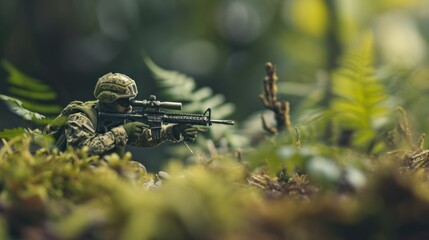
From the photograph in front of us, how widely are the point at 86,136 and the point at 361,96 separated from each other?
0.50 metres

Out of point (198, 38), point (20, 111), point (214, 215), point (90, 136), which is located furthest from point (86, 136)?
point (198, 38)

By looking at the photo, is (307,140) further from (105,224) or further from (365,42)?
(105,224)

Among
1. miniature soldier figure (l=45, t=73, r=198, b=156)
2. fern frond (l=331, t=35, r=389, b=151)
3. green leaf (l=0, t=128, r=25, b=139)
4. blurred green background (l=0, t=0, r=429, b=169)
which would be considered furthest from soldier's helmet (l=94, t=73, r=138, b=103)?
blurred green background (l=0, t=0, r=429, b=169)

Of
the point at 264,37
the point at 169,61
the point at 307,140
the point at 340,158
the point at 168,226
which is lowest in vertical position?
the point at 168,226

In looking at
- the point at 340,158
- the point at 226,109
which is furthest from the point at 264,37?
the point at 340,158

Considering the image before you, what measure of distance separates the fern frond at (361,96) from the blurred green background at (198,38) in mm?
3684

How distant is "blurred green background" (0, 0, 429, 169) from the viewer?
5.55 metres

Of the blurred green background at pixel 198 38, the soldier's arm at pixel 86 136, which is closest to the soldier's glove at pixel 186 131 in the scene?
the soldier's arm at pixel 86 136

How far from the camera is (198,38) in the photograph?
666 centimetres

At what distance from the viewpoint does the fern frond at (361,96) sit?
4.37ft

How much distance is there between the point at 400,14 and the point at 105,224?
6.12m

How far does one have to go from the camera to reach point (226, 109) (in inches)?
64.8

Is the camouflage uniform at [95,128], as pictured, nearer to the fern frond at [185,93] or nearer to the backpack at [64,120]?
the backpack at [64,120]

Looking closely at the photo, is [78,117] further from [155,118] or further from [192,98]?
[192,98]
